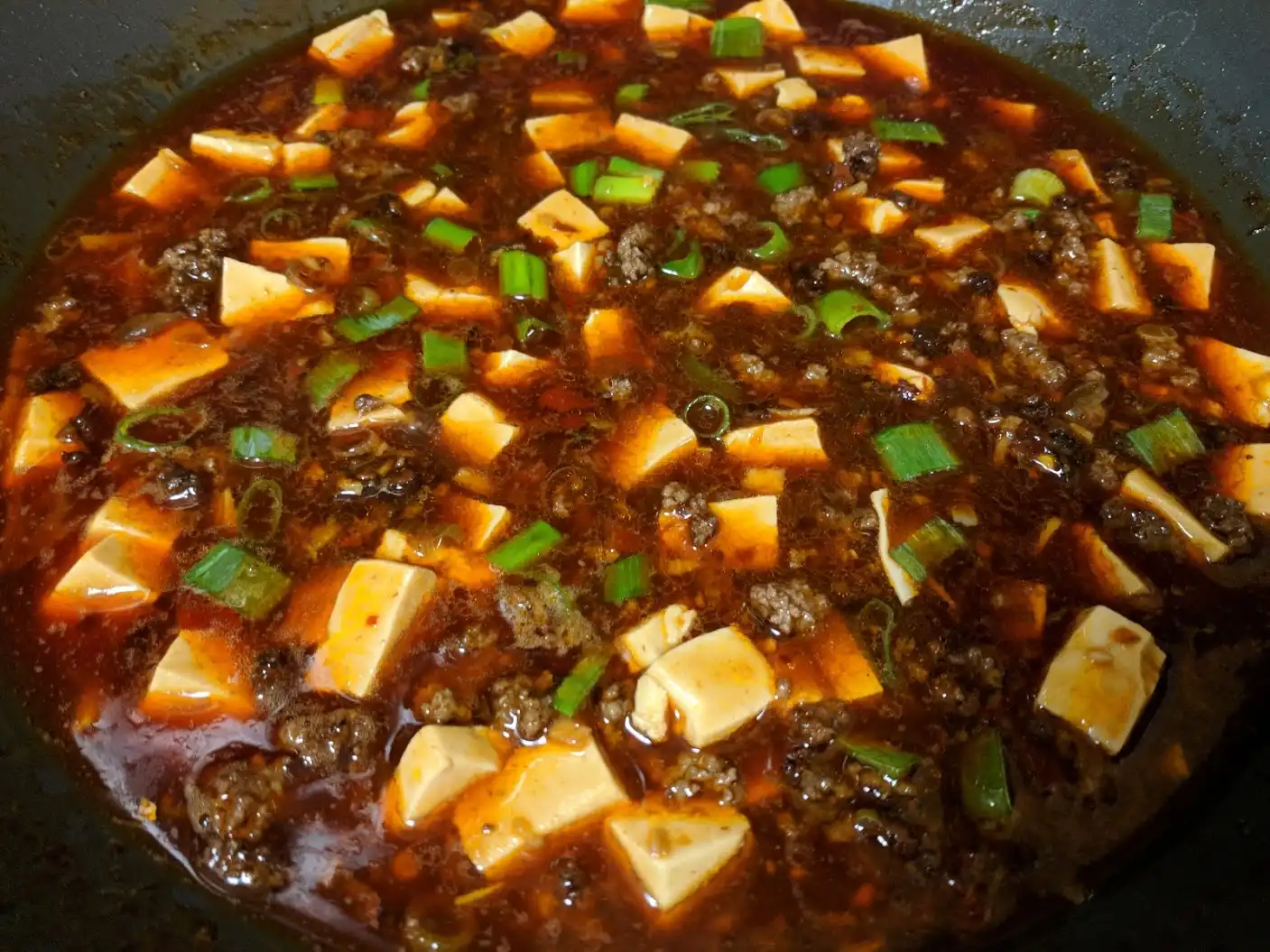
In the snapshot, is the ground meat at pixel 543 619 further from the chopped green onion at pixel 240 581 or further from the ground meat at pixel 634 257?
the ground meat at pixel 634 257

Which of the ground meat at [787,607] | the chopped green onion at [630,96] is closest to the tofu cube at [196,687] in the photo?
the ground meat at [787,607]

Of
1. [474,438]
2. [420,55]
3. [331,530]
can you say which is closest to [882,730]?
[474,438]

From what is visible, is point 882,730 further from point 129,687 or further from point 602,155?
point 602,155

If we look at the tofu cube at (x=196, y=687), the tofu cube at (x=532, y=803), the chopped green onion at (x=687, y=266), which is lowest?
the tofu cube at (x=196, y=687)

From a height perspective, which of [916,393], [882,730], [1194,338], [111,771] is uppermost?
[1194,338]

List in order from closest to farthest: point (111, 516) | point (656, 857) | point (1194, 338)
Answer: point (656, 857), point (111, 516), point (1194, 338)

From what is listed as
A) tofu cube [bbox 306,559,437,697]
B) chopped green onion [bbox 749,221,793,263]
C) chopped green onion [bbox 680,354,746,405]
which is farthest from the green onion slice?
tofu cube [bbox 306,559,437,697]

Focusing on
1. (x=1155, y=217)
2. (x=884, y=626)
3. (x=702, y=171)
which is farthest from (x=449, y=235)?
(x=1155, y=217)
